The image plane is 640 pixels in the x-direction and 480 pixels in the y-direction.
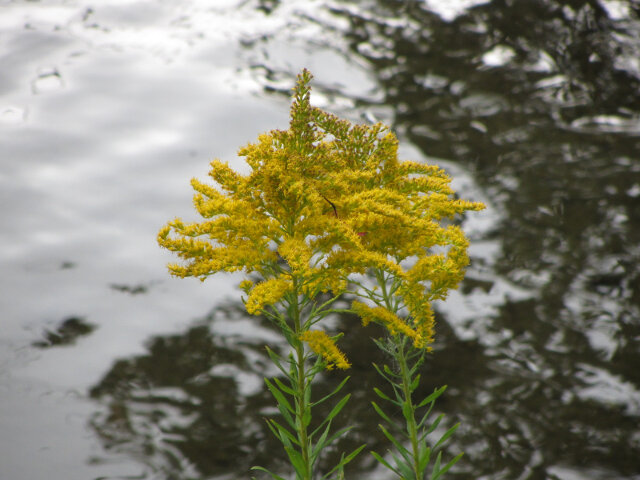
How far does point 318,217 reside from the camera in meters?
0.71

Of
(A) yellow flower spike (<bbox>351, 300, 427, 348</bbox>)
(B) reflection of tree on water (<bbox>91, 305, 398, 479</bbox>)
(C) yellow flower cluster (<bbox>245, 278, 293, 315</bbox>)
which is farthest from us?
(B) reflection of tree on water (<bbox>91, 305, 398, 479</bbox>)

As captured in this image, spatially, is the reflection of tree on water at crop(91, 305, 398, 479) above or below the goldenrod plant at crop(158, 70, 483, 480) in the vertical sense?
below

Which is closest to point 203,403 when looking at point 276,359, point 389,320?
point 276,359

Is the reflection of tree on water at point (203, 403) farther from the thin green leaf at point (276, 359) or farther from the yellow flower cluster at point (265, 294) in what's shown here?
the yellow flower cluster at point (265, 294)

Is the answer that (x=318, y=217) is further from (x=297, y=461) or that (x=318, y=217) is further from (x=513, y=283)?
(x=513, y=283)

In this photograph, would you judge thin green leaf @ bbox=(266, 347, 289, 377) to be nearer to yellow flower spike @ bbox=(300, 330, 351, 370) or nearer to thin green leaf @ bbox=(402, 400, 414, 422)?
yellow flower spike @ bbox=(300, 330, 351, 370)

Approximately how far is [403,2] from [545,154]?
0.90 m

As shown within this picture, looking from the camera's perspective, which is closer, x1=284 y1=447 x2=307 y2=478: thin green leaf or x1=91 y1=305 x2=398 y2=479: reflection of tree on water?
x1=284 y1=447 x2=307 y2=478: thin green leaf

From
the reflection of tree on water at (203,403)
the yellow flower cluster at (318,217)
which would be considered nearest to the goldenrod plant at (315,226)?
the yellow flower cluster at (318,217)

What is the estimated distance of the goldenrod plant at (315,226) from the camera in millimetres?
682

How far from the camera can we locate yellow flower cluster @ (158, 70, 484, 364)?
2.23 ft

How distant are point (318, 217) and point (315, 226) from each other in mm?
12

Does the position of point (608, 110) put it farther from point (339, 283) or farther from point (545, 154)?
point (339, 283)

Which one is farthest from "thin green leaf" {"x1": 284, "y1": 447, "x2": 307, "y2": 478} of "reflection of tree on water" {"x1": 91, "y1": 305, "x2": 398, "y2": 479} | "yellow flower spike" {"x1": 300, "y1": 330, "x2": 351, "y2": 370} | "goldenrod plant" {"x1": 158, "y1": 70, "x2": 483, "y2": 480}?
"reflection of tree on water" {"x1": 91, "y1": 305, "x2": 398, "y2": 479}
